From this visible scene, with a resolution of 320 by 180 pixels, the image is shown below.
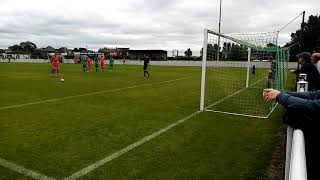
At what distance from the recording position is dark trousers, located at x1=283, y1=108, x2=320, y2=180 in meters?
2.58

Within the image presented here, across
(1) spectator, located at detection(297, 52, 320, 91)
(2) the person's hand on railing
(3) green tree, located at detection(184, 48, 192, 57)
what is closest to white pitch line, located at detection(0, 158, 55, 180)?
(2) the person's hand on railing

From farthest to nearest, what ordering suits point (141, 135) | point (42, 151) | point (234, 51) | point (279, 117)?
point (234, 51)
point (279, 117)
point (141, 135)
point (42, 151)

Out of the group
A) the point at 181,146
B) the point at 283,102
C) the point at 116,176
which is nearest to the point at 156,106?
the point at 181,146

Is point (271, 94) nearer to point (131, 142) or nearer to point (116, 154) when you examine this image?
point (116, 154)

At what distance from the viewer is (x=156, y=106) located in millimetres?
11398

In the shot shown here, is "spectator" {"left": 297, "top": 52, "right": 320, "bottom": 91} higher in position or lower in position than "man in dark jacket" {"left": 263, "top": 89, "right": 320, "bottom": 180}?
higher

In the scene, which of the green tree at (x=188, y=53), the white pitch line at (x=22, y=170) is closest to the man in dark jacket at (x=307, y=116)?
the white pitch line at (x=22, y=170)

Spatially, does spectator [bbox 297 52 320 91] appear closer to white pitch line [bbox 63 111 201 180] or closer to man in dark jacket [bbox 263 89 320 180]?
white pitch line [bbox 63 111 201 180]

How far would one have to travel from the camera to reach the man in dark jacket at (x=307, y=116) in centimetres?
264

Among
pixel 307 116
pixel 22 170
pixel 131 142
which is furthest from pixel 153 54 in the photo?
pixel 307 116

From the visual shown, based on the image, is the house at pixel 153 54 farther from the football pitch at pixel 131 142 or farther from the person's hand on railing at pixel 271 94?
the person's hand on railing at pixel 271 94

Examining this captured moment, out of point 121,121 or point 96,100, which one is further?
point 96,100

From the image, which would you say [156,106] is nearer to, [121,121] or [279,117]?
[121,121]

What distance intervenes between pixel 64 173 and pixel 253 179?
2884mm
